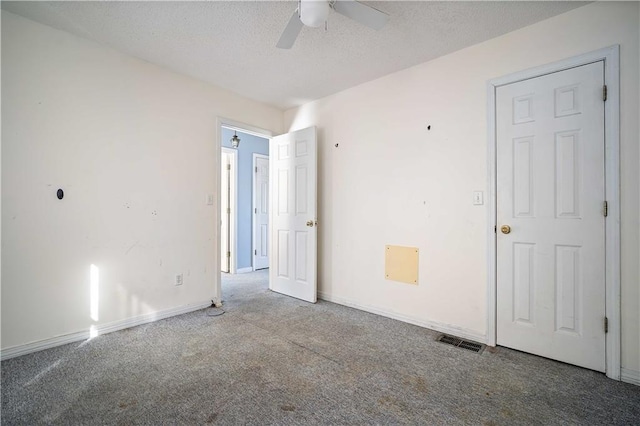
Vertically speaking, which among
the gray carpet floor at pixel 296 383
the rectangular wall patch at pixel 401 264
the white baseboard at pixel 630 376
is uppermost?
the rectangular wall patch at pixel 401 264

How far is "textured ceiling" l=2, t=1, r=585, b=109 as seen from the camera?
2096 millimetres

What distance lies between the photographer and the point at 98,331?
8.45ft

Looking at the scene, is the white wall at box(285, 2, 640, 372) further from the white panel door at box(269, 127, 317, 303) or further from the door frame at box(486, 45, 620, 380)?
the white panel door at box(269, 127, 317, 303)

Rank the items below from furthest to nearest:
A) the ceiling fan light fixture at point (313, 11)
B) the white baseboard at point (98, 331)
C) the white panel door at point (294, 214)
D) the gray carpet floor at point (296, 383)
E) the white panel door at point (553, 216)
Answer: the white panel door at point (294, 214)
the white baseboard at point (98, 331)
the white panel door at point (553, 216)
the ceiling fan light fixture at point (313, 11)
the gray carpet floor at point (296, 383)

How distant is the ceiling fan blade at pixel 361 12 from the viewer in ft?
5.80

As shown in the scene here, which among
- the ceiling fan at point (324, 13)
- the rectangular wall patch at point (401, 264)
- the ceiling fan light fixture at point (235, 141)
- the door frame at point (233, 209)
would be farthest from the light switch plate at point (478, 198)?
the door frame at point (233, 209)

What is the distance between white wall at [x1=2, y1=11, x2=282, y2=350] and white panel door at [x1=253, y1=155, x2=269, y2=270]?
1.99 m

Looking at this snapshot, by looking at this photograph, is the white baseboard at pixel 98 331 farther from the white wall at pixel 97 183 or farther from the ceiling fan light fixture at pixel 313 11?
the ceiling fan light fixture at pixel 313 11

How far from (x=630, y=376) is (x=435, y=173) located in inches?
74.7

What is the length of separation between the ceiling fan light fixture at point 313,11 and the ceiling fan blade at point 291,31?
0.37 ft

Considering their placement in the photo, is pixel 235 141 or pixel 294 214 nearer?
pixel 294 214

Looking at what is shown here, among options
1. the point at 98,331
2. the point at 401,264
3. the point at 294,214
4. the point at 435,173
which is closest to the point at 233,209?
the point at 294,214

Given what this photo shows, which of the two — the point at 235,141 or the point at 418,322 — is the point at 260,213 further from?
the point at 418,322

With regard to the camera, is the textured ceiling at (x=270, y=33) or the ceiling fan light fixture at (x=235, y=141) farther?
the ceiling fan light fixture at (x=235, y=141)
